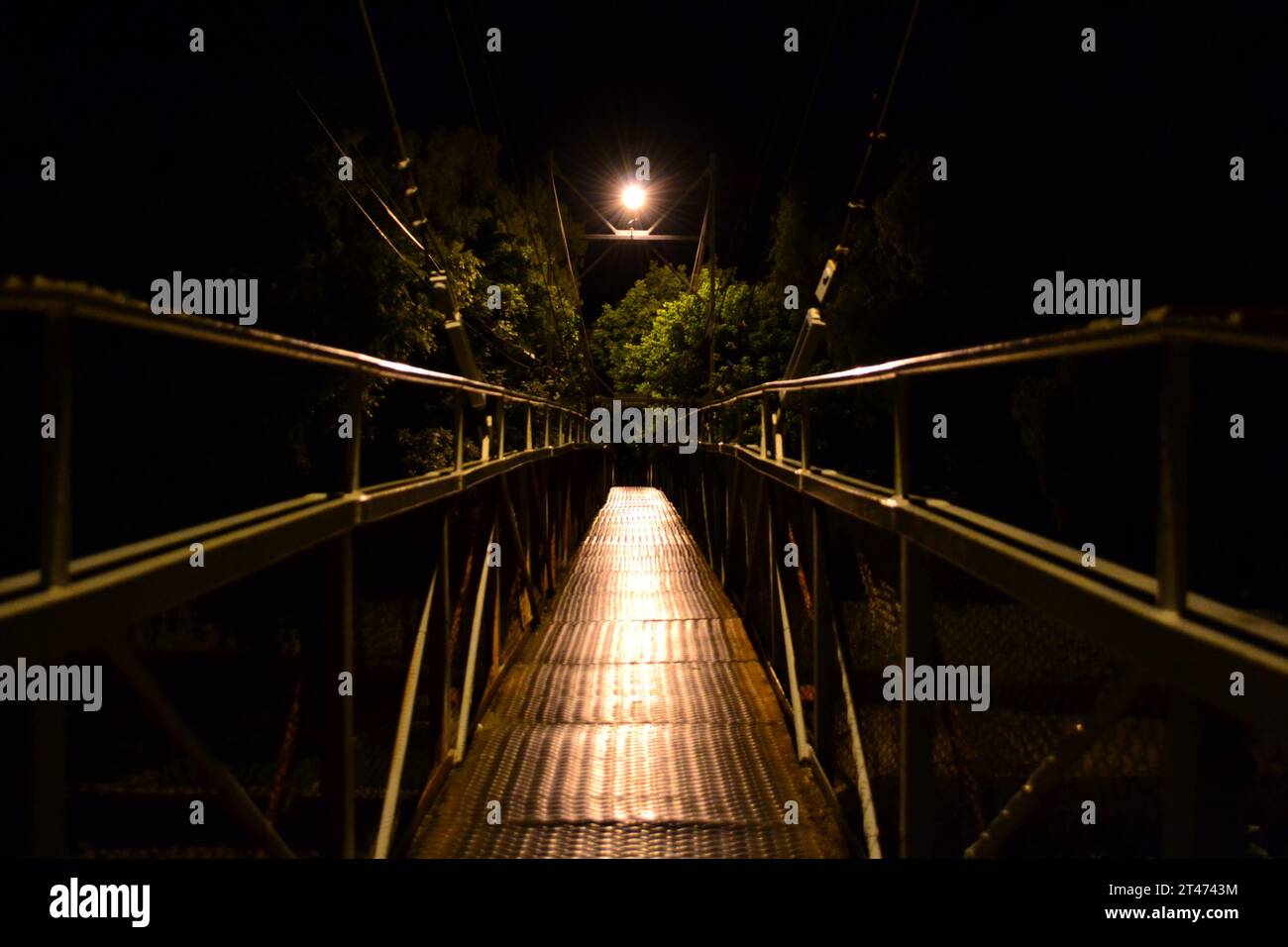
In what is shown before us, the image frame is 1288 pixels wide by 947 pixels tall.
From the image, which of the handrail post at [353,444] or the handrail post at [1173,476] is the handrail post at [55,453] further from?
the handrail post at [1173,476]

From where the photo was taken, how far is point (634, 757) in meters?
3.76

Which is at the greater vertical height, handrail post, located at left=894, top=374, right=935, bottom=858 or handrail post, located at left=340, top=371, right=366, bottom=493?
handrail post, located at left=340, top=371, right=366, bottom=493

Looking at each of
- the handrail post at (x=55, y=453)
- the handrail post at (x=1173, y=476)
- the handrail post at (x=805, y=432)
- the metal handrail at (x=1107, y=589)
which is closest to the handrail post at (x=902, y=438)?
the metal handrail at (x=1107, y=589)

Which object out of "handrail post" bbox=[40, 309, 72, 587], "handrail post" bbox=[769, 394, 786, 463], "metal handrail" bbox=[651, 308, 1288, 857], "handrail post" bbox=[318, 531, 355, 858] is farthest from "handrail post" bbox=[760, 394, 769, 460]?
"handrail post" bbox=[40, 309, 72, 587]

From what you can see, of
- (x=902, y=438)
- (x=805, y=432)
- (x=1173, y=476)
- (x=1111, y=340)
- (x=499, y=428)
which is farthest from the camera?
(x=499, y=428)

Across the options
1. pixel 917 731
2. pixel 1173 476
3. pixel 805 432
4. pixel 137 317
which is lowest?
pixel 917 731

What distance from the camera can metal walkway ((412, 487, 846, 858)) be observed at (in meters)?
3.08

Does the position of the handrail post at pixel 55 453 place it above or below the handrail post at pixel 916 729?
above

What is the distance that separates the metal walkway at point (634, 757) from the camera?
3.08 meters

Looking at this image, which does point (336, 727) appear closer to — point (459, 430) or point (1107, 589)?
point (1107, 589)

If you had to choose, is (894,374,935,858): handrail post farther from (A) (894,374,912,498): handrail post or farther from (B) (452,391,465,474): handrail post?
(B) (452,391,465,474): handrail post

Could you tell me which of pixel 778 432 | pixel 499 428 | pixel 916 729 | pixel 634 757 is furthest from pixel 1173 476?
pixel 499 428

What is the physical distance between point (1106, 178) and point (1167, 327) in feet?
39.8
